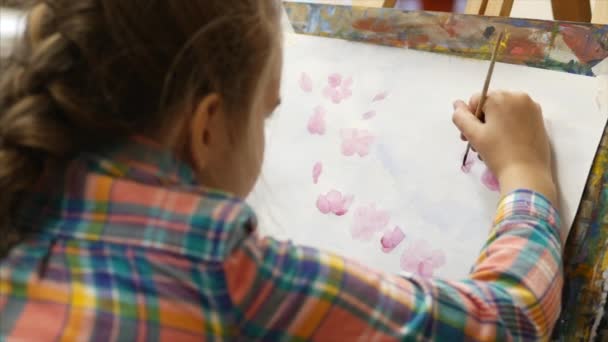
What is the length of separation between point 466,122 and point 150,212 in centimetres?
41

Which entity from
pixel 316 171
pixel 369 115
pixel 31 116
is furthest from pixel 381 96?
pixel 31 116

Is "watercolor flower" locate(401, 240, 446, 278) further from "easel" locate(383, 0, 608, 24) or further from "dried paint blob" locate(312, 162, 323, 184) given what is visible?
"easel" locate(383, 0, 608, 24)

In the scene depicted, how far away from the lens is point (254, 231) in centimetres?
46

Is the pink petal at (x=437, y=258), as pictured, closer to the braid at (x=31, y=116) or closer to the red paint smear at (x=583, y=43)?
the red paint smear at (x=583, y=43)

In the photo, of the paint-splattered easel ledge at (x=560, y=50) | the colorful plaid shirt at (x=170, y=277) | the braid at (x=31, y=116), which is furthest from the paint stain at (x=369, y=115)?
the braid at (x=31, y=116)

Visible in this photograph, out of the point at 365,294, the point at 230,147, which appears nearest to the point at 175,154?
the point at 230,147

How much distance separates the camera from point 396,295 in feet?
1.58

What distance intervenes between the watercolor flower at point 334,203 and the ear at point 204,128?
296 millimetres

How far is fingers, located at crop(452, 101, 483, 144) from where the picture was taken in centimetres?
65

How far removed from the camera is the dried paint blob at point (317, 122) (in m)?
0.82

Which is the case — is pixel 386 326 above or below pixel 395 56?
below

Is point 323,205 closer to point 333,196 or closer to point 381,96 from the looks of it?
point 333,196

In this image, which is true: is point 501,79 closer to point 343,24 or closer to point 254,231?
point 343,24

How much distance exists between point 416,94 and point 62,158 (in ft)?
1.54
